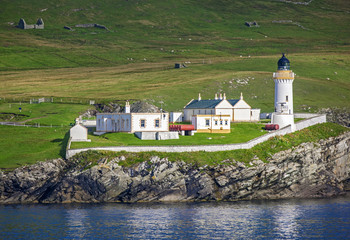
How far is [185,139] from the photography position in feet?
335

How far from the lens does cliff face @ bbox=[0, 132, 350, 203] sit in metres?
87.1

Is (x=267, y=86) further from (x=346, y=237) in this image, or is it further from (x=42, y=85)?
(x=346, y=237)

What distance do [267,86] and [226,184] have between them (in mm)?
72519

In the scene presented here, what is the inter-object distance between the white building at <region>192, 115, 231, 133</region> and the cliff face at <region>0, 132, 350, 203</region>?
16587 millimetres

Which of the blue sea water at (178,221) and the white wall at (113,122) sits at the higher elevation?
the white wall at (113,122)

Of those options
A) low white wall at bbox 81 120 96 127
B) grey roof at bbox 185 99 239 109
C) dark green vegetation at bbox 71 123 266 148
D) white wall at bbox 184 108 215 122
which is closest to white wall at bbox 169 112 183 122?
white wall at bbox 184 108 215 122

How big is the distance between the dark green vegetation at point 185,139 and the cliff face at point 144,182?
22.5 feet

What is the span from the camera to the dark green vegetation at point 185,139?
317ft

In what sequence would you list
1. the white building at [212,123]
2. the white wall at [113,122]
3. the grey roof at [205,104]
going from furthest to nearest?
the grey roof at [205,104]
the white building at [212,123]
the white wall at [113,122]

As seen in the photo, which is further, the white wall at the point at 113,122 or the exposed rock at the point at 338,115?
the exposed rock at the point at 338,115

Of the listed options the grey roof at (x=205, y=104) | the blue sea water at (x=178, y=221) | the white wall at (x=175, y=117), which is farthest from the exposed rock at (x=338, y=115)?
the blue sea water at (x=178, y=221)

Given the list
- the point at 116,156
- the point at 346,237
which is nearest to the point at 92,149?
the point at 116,156

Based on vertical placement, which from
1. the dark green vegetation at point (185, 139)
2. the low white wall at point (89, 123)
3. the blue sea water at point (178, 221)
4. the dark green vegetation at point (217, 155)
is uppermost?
the low white wall at point (89, 123)

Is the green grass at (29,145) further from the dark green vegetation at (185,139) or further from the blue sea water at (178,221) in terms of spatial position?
the blue sea water at (178,221)
